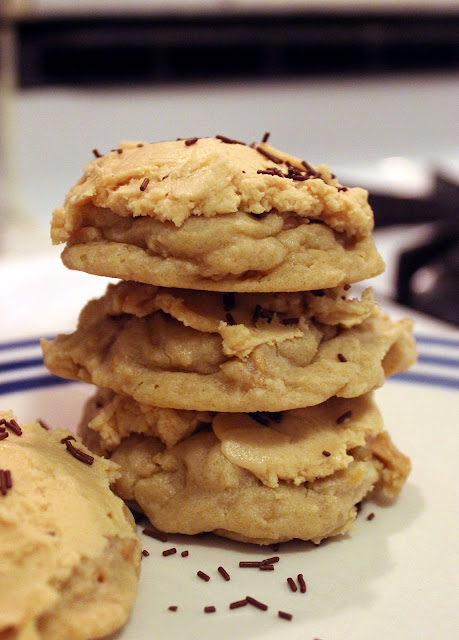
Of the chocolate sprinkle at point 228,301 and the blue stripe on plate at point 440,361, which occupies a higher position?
the chocolate sprinkle at point 228,301

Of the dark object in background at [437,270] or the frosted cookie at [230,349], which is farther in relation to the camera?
the dark object in background at [437,270]

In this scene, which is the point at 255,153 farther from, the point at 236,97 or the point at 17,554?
the point at 236,97

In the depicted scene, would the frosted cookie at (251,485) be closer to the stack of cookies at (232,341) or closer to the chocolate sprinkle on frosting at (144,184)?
the stack of cookies at (232,341)

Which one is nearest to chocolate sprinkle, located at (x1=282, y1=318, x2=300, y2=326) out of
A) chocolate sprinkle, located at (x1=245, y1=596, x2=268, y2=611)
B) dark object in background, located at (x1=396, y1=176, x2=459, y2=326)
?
chocolate sprinkle, located at (x1=245, y1=596, x2=268, y2=611)

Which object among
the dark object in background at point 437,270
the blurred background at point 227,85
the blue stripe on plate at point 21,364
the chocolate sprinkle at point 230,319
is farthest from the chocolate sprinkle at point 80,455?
the blurred background at point 227,85

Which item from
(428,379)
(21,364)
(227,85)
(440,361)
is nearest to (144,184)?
(21,364)

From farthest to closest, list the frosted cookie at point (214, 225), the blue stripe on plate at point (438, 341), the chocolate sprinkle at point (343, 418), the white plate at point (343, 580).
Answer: the blue stripe on plate at point (438, 341) → the chocolate sprinkle at point (343, 418) → the frosted cookie at point (214, 225) → the white plate at point (343, 580)
